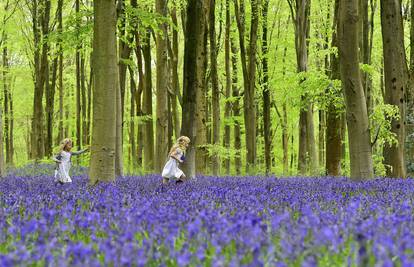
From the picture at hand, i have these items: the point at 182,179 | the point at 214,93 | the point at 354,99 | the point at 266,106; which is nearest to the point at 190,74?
the point at 182,179

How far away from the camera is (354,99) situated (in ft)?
35.3

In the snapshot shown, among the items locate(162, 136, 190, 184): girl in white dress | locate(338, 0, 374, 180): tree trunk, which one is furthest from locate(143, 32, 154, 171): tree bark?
locate(338, 0, 374, 180): tree trunk

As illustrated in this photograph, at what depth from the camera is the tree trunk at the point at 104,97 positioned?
9438 mm

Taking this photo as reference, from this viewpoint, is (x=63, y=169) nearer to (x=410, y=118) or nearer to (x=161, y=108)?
(x=161, y=108)

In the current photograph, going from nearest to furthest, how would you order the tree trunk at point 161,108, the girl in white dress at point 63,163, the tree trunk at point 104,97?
the tree trunk at point 104,97 → the girl in white dress at point 63,163 → the tree trunk at point 161,108

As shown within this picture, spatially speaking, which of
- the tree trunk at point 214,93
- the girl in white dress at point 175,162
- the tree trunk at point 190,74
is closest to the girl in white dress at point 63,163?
the girl in white dress at point 175,162

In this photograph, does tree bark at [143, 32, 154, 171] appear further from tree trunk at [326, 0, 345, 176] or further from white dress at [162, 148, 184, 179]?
white dress at [162, 148, 184, 179]

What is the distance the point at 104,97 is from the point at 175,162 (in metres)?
2.39

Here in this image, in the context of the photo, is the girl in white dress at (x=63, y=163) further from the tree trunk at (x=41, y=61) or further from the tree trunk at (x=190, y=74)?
the tree trunk at (x=41, y=61)

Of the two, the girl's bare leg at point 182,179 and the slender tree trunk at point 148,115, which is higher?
the slender tree trunk at point 148,115

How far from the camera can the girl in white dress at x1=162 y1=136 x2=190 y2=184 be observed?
11.0m

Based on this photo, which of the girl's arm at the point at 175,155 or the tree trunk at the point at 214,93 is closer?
the girl's arm at the point at 175,155

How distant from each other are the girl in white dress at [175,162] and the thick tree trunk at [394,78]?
191 inches

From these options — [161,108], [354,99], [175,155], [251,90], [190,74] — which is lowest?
[175,155]
